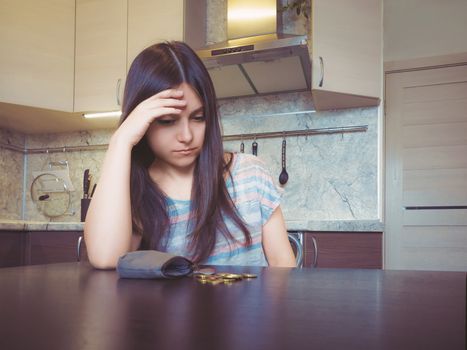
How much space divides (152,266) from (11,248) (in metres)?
1.79

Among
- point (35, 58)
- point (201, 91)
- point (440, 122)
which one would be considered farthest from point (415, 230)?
point (35, 58)

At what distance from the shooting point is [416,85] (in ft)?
9.25

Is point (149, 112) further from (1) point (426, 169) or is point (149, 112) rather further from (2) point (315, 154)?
(1) point (426, 169)

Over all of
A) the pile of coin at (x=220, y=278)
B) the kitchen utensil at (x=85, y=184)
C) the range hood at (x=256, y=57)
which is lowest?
the pile of coin at (x=220, y=278)

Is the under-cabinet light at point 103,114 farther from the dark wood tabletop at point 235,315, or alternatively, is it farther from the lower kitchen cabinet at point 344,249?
the dark wood tabletop at point 235,315

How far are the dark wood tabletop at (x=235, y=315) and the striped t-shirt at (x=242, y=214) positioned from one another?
38 cm

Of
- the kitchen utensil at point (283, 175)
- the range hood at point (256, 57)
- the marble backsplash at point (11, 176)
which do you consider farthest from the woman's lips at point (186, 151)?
A: the marble backsplash at point (11, 176)

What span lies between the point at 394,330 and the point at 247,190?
78 cm

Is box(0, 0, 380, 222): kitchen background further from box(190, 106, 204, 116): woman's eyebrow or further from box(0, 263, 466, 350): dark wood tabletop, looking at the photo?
box(0, 263, 466, 350): dark wood tabletop

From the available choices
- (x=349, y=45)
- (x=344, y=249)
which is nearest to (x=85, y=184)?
(x=344, y=249)

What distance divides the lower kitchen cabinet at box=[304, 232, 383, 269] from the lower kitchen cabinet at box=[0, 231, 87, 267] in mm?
1067

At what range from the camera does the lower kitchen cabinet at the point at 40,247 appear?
2012mm

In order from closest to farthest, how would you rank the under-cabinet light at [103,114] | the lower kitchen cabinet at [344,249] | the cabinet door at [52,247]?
the lower kitchen cabinet at [344,249], the cabinet door at [52,247], the under-cabinet light at [103,114]

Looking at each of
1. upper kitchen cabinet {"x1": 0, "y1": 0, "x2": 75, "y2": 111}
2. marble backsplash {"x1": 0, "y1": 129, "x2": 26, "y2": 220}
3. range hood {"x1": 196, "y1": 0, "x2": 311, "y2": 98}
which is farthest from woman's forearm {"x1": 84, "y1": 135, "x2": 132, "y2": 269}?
marble backsplash {"x1": 0, "y1": 129, "x2": 26, "y2": 220}
